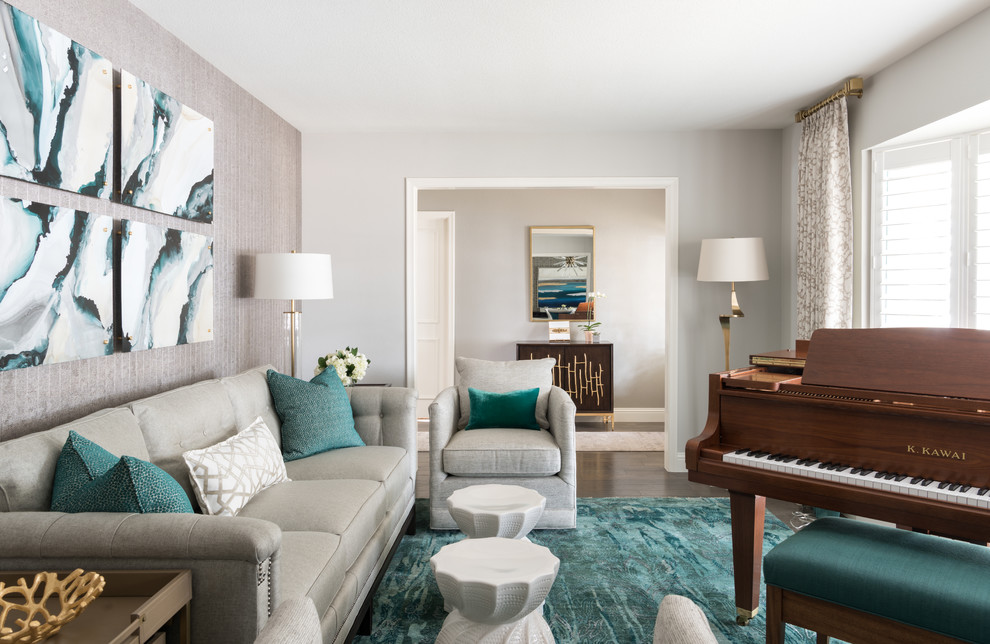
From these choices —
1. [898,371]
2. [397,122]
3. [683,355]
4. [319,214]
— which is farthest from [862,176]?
[319,214]

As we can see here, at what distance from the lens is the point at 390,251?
16.5 feet

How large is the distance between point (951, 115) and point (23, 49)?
154 inches

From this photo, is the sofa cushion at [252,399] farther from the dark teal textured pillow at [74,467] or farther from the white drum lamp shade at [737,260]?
the white drum lamp shade at [737,260]

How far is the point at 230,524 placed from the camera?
1.61 meters

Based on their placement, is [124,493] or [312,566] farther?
[312,566]

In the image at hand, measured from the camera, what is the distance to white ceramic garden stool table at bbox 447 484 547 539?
2.49m

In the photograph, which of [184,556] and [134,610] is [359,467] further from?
[134,610]

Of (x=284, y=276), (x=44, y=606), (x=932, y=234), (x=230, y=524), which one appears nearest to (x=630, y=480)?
(x=932, y=234)

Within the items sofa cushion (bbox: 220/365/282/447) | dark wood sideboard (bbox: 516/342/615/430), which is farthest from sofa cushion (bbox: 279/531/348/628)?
dark wood sideboard (bbox: 516/342/615/430)

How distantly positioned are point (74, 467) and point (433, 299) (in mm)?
5059

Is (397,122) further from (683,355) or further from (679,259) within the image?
(683,355)

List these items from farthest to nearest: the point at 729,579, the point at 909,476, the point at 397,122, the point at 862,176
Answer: the point at 397,122
the point at 862,176
the point at 729,579
the point at 909,476

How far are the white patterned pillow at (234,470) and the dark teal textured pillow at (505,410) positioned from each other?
1434 mm

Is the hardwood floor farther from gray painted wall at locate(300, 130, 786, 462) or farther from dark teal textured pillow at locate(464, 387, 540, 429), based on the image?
dark teal textured pillow at locate(464, 387, 540, 429)
